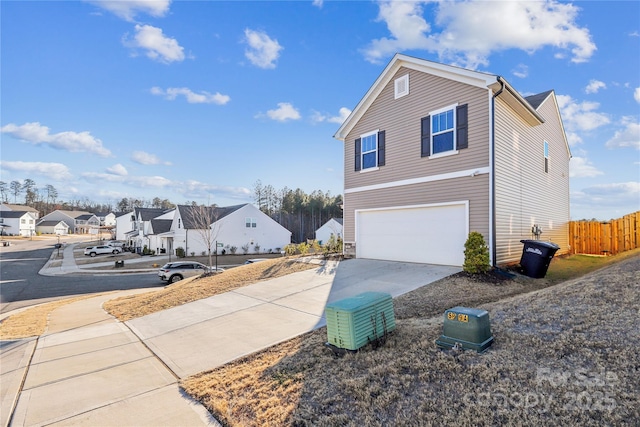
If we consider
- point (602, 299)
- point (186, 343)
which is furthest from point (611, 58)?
point (186, 343)

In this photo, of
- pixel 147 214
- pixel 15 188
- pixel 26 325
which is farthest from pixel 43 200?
pixel 26 325

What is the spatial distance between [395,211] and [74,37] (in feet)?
42.8

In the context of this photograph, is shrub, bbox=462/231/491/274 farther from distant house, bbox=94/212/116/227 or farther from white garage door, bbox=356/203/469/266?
distant house, bbox=94/212/116/227

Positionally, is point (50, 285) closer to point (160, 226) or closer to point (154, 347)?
point (154, 347)

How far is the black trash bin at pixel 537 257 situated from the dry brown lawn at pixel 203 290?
7.15 m

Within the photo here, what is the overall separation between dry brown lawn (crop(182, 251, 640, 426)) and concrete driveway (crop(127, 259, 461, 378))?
0.72 meters

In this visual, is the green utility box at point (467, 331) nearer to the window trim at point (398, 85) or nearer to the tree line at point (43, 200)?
the window trim at point (398, 85)

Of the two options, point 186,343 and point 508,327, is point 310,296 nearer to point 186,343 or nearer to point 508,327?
point 186,343

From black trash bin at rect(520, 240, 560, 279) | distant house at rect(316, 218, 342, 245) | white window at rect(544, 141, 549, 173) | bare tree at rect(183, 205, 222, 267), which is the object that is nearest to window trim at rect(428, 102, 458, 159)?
black trash bin at rect(520, 240, 560, 279)

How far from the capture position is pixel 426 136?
451 inches

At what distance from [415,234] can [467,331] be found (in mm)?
7774

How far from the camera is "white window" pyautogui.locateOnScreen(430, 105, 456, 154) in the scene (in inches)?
423

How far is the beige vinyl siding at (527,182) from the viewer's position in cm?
1018

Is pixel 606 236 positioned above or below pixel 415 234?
below
